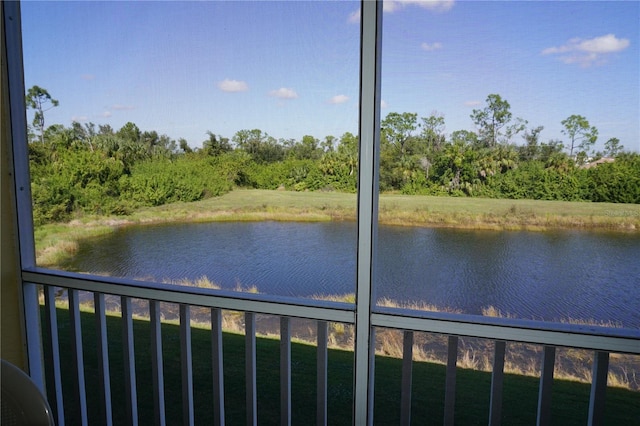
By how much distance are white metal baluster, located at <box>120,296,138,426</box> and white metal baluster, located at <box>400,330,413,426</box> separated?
4.01ft

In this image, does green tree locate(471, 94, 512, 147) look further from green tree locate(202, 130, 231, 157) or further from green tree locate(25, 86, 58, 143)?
green tree locate(25, 86, 58, 143)

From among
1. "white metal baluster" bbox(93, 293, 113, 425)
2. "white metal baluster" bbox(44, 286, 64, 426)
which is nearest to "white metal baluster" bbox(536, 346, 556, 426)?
"white metal baluster" bbox(93, 293, 113, 425)

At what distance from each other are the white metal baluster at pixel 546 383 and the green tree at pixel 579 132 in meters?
0.67

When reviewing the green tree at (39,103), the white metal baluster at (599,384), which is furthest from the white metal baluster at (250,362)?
the green tree at (39,103)

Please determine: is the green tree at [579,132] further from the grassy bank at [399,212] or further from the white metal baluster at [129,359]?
the white metal baluster at [129,359]

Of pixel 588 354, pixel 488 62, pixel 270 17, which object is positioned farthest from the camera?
pixel 270 17

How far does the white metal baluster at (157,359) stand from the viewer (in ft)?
6.17

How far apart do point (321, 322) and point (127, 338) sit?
95 centimetres

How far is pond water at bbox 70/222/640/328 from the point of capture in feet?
4.36

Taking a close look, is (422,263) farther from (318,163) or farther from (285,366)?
(285,366)

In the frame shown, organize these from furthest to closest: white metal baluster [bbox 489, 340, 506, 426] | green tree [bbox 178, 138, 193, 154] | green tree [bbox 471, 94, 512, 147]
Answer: green tree [bbox 178, 138, 193, 154] < white metal baluster [bbox 489, 340, 506, 426] < green tree [bbox 471, 94, 512, 147]

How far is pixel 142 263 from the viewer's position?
1860 millimetres

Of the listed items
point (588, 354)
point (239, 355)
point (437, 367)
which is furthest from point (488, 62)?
point (239, 355)

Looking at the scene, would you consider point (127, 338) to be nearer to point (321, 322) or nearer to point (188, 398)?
point (188, 398)
